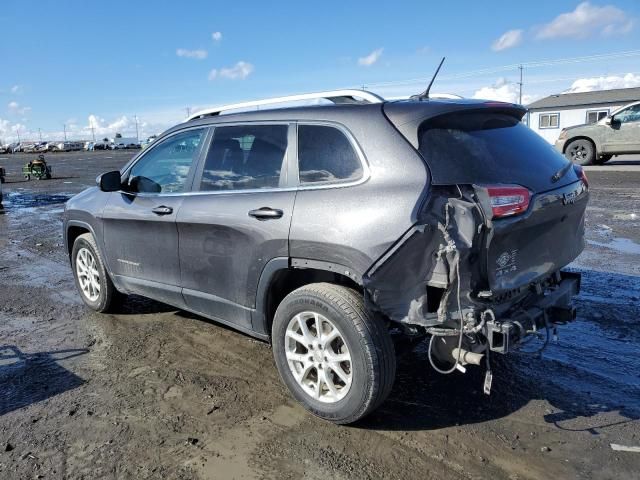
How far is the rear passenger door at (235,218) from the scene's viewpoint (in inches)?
146

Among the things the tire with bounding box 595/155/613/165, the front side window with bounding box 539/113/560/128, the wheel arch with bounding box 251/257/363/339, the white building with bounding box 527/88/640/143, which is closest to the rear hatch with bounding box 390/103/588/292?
the wheel arch with bounding box 251/257/363/339

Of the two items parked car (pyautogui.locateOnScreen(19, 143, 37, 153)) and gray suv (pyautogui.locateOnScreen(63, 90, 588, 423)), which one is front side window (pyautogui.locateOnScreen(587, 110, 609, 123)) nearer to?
gray suv (pyautogui.locateOnScreen(63, 90, 588, 423))

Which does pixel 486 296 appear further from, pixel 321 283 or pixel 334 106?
pixel 334 106

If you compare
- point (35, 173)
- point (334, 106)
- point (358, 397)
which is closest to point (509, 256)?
point (358, 397)

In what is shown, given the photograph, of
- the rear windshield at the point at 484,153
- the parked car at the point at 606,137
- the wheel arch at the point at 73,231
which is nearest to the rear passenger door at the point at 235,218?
the rear windshield at the point at 484,153

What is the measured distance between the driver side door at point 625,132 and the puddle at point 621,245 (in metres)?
11.4

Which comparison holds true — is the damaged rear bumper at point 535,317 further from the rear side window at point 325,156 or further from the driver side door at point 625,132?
the driver side door at point 625,132

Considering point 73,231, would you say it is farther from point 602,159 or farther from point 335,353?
point 602,159

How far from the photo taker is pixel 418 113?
332 centimetres

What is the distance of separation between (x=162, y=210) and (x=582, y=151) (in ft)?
58.1

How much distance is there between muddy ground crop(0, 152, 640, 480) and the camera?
10.1 ft

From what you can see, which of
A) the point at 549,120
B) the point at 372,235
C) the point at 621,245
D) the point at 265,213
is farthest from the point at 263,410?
the point at 549,120

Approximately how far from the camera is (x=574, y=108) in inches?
1423

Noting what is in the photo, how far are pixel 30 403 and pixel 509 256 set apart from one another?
3.33 meters
